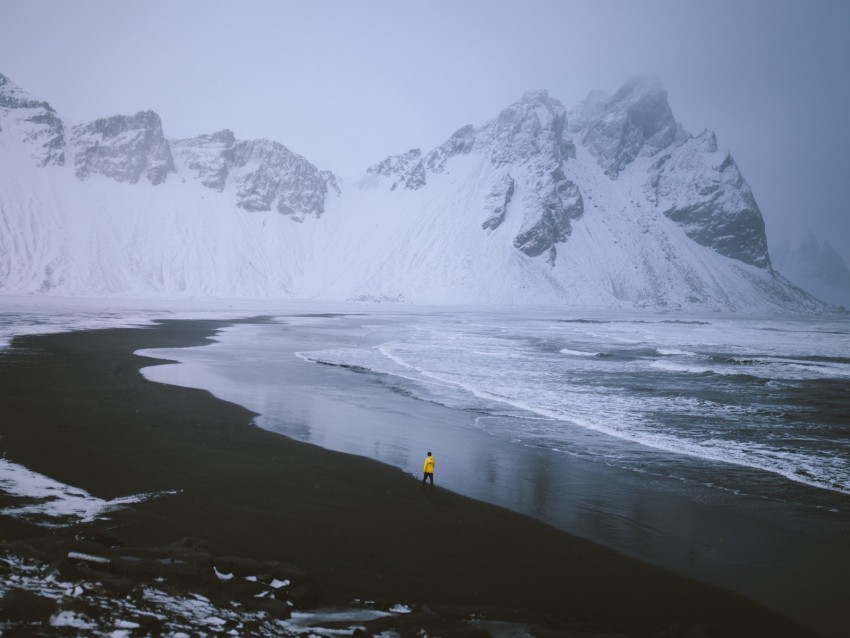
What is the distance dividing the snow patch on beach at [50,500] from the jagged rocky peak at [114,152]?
206m

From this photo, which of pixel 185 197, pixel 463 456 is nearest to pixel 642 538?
pixel 463 456

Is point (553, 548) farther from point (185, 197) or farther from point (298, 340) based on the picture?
point (185, 197)

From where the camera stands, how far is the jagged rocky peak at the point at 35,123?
18112 centimetres

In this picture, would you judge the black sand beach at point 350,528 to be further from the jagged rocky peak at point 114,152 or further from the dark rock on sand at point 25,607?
the jagged rocky peak at point 114,152

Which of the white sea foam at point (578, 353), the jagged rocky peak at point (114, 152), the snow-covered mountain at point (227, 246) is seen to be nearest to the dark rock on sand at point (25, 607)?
the white sea foam at point (578, 353)

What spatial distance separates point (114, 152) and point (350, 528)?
715 ft

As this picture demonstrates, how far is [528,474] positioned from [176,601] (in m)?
8.56

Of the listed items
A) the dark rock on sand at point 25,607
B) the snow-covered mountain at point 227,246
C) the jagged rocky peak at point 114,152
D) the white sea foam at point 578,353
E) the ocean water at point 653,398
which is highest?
the jagged rocky peak at point 114,152

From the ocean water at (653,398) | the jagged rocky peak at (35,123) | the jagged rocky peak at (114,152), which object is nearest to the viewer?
the ocean water at (653,398)

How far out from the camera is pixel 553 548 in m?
8.63

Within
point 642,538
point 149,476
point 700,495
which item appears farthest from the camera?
point 700,495

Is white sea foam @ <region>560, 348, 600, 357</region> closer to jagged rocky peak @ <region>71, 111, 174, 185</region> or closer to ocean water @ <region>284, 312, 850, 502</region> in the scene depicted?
ocean water @ <region>284, 312, 850, 502</region>

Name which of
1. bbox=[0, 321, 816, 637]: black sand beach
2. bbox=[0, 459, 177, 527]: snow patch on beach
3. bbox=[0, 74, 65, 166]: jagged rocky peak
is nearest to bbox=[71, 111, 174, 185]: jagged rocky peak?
bbox=[0, 74, 65, 166]: jagged rocky peak

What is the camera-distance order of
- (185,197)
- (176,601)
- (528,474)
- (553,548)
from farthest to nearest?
(185,197), (528,474), (553,548), (176,601)
